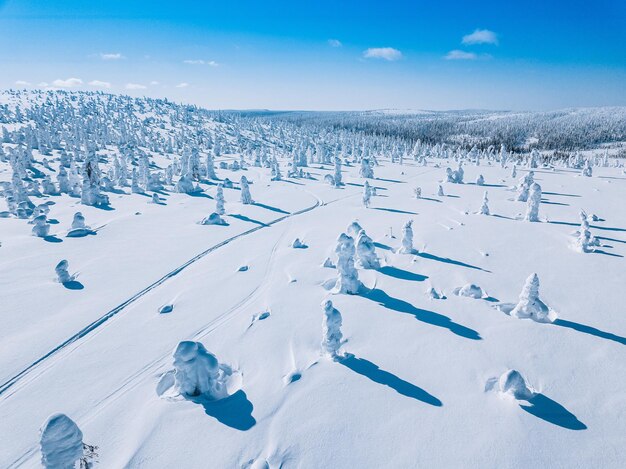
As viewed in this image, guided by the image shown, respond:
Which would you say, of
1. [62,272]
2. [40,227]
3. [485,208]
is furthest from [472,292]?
[40,227]

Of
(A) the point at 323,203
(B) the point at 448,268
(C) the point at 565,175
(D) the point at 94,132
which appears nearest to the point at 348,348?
(B) the point at 448,268

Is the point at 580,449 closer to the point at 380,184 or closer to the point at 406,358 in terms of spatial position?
the point at 406,358

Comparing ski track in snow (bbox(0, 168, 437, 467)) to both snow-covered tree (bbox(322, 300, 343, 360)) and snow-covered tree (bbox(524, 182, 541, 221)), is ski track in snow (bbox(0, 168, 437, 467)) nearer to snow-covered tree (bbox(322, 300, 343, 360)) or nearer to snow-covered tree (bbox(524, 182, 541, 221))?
snow-covered tree (bbox(322, 300, 343, 360))

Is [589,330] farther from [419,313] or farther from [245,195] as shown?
[245,195]

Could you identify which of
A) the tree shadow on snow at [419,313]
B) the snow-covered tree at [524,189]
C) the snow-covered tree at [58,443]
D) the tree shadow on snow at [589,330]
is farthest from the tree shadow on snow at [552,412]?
the snow-covered tree at [524,189]

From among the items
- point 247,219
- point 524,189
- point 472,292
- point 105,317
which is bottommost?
point 105,317

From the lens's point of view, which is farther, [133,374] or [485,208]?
[485,208]

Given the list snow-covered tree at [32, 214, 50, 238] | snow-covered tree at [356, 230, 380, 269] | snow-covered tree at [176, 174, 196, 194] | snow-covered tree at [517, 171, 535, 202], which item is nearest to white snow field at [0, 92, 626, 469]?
snow-covered tree at [356, 230, 380, 269]
